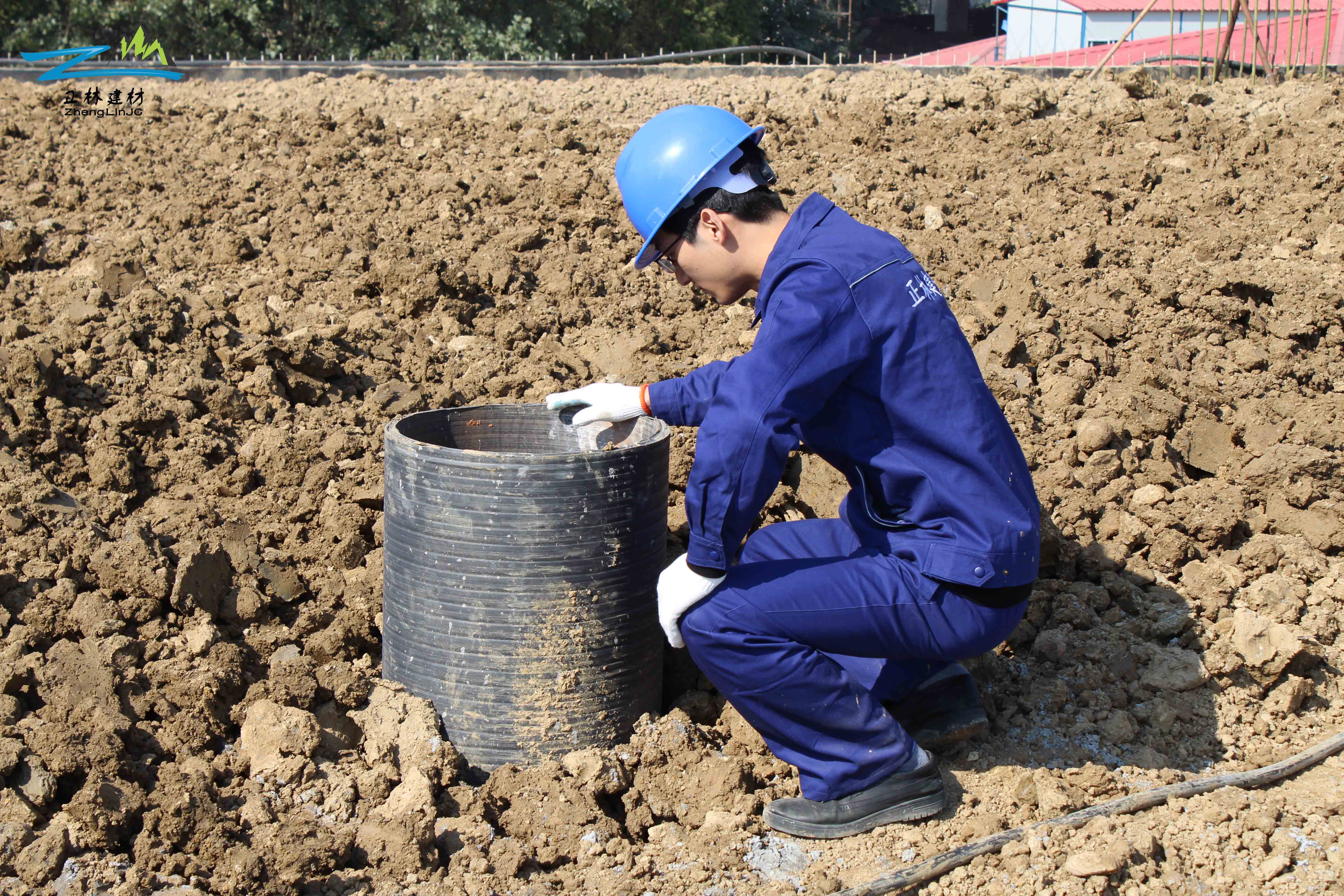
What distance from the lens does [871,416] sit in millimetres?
2631

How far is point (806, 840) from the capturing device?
2.83 metres

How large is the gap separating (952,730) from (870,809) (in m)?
0.44

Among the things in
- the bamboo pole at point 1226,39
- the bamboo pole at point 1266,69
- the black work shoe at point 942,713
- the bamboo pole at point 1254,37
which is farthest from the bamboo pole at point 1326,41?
the black work shoe at point 942,713

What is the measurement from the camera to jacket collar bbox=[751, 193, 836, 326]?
2.62 m

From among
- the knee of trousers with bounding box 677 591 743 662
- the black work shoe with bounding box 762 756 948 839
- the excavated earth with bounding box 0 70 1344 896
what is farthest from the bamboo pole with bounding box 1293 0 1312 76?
the knee of trousers with bounding box 677 591 743 662

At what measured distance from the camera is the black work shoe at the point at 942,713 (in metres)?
3.11

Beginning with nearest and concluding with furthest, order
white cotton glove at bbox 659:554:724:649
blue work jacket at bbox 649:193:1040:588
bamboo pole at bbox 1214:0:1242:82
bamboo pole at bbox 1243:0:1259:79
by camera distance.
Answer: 1. blue work jacket at bbox 649:193:1040:588
2. white cotton glove at bbox 659:554:724:649
3. bamboo pole at bbox 1243:0:1259:79
4. bamboo pole at bbox 1214:0:1242:82

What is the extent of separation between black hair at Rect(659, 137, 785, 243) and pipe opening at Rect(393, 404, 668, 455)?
722 millimetres

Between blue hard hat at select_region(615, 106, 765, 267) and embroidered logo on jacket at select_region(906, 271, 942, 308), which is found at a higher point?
blue hard hat at select_region(615, 106, 765, 267)

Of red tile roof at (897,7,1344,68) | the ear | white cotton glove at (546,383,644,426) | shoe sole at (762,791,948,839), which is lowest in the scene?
shoe sole at (762,791,948,839)

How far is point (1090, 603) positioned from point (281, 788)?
2.54 metres

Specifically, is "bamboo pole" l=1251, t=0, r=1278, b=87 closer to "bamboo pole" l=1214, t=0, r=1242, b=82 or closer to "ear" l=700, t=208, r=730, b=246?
"bamboo pole" l=1214, t=0, r=1242, b=82

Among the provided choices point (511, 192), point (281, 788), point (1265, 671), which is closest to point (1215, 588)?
point (1265, 671)

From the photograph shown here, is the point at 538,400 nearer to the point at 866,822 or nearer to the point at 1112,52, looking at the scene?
the point at 866,822
